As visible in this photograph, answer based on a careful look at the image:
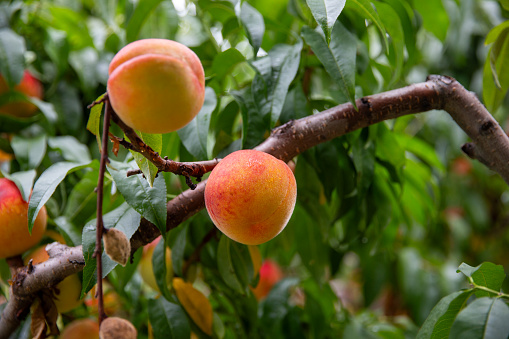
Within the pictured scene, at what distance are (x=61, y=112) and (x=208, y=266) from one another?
462 millimetres

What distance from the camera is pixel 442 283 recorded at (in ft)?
3.28

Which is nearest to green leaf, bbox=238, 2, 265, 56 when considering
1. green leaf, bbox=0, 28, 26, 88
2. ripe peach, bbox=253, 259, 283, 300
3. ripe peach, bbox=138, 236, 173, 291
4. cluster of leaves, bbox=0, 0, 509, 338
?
cluster of leaves, bbox=0, 0, 509, 338

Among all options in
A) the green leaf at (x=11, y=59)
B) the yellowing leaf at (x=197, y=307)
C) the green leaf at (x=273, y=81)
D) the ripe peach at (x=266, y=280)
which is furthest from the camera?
the ripe peach at (x=266, y=280)

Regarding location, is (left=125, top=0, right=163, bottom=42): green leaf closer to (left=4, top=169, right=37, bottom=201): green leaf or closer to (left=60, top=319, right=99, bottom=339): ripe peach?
(left=4, top=169, right=37, bottom=201): green leaf

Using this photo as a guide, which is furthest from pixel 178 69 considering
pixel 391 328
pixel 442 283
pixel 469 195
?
pixel 469 195

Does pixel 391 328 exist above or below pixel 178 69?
below

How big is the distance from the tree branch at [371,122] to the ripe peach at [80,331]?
10 cm

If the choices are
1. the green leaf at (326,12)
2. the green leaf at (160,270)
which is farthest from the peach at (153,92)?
the green leaf at (160,270)

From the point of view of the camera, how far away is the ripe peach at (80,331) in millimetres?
631

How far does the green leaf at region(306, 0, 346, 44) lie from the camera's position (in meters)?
0.42

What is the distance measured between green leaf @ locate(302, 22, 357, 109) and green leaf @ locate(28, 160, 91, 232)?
0.35 m

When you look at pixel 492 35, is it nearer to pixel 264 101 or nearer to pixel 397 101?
pixel 397 101

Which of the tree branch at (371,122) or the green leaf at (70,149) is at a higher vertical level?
the tree branch at (371,122)

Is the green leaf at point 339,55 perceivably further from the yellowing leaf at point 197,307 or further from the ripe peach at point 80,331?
the ripe peach at point 80,331
